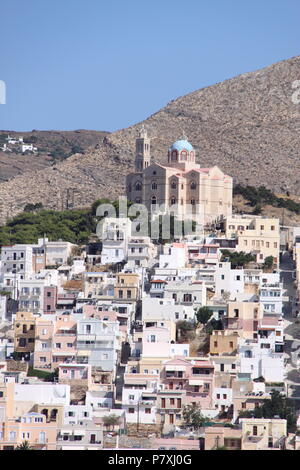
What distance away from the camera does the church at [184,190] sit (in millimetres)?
69000

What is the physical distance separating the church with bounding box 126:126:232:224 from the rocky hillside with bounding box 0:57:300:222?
13874 millimetres

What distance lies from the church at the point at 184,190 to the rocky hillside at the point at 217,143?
1387 centimetres

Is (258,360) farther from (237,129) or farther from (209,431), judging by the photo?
(237,129)

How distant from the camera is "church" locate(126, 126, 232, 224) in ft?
226

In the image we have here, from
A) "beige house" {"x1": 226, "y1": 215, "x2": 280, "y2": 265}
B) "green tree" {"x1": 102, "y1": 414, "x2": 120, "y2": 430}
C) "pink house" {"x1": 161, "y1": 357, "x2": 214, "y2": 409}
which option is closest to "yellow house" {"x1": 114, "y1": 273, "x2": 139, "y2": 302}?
"pink house" {"x1": 161, "y1": 357, "x2": 214, "y2": 409}

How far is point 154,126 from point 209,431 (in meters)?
58.3

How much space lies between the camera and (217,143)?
315 feet

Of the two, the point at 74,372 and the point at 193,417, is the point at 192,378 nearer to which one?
the point at 193,417

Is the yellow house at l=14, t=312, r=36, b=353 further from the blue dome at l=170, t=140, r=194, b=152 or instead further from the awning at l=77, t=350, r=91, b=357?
the blue dome at l=170, t=140, r=194, b=152

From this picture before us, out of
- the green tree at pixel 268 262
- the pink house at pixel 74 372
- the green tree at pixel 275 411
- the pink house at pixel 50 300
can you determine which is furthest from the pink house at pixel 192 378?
the green tree at pixel 268 262

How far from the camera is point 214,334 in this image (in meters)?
51.2

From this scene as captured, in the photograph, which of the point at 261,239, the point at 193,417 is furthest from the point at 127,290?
the point at 193,417

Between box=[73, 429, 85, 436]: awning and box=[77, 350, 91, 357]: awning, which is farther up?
box=[77, 350, 91, 357]: awning
